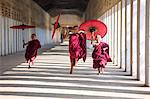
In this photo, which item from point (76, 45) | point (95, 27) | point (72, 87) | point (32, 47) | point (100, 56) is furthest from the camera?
point (32, 47)

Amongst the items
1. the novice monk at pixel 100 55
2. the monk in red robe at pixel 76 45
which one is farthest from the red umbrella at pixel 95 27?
the novice monk at pixel 100 55

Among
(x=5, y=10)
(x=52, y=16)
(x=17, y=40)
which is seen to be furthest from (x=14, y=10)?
(x=52, y=16)

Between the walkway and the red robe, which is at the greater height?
the red robe

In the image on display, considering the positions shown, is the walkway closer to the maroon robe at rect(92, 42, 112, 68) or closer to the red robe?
the maroon robe at rect(92, 42, 112, 68)

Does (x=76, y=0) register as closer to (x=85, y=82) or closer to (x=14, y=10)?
(x=14, y=10)

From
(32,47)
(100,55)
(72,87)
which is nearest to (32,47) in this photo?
(32,47)

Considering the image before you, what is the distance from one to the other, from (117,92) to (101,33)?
18.6ft

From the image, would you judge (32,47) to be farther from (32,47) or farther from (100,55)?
(100,55)

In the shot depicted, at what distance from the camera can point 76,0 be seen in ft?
193

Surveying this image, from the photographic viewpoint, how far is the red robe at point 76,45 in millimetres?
13938

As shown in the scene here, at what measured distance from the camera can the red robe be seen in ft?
45.7

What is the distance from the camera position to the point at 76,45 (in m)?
13.9

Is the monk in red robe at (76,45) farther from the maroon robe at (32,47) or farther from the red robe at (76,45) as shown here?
the maroon robe at (32,47)

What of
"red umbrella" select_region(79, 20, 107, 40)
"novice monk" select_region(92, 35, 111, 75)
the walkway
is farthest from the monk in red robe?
the walkway
